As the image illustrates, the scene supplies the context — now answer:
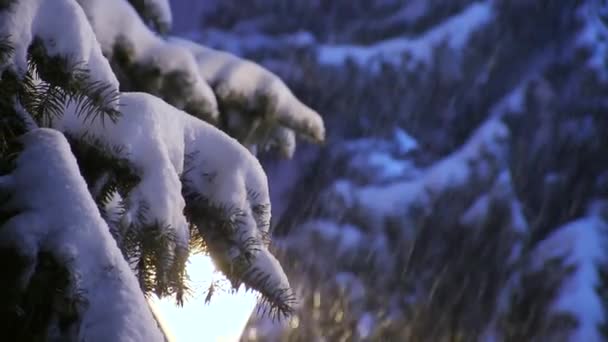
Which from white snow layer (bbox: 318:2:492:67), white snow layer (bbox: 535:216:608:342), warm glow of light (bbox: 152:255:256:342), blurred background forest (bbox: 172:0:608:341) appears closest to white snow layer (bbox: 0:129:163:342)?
warm glow of light (bbox: 152:255:256:342)

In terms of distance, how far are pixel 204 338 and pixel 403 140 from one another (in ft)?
20.9

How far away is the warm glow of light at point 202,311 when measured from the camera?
1.08m

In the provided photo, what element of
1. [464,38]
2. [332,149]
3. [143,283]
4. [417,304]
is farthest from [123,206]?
[417,304]

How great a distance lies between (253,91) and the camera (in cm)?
201

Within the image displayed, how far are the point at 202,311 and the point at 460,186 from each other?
21.7ft

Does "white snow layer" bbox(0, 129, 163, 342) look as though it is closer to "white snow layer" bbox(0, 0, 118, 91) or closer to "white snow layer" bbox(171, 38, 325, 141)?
"white snow layer" bbox(0, 0, 118, 91)

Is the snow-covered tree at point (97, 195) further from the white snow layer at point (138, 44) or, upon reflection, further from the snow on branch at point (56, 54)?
the white snow layer at point (138, 44)

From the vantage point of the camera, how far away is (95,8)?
5.20 feet

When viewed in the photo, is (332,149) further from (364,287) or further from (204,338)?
(204,338)

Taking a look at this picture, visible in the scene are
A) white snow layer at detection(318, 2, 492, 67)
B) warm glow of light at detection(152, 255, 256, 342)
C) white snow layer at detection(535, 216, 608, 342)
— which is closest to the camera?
warm glow of light at detection(152, 255, 256, 342)

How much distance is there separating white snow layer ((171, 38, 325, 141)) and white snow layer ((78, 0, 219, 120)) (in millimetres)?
140

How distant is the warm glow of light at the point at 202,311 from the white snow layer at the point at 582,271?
19.7 ft

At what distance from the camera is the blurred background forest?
6633 millimetres

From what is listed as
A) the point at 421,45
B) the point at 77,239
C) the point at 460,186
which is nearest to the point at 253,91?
the point at 77,239
